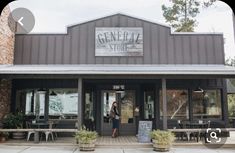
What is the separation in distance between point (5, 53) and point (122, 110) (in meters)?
5.60

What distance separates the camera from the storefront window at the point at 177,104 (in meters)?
12.2

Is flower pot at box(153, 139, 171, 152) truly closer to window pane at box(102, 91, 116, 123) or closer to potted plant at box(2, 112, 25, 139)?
window pane at box(102, 91, 116, 123)

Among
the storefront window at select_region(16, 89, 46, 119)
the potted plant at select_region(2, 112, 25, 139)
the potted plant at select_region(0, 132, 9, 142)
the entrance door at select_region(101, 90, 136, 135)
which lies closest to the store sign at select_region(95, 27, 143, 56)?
the entrance door at select_region(101, 90, 136, 135)

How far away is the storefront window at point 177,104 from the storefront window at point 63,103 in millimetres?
3931

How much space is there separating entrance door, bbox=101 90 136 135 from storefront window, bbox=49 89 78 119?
130 cm

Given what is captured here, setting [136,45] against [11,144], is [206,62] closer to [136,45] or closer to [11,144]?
[136,45]

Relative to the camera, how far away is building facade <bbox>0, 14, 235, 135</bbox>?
12.0 metres

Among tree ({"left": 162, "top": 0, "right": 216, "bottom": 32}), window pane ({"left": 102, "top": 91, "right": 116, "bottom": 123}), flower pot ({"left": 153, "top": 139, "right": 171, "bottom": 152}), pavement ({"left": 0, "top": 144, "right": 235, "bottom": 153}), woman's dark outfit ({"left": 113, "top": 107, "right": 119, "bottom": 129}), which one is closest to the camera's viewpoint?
pavement ({"left": 0, "top": 144, "right": 235, "bottom": 153})

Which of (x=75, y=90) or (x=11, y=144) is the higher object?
(x=75, y=90)

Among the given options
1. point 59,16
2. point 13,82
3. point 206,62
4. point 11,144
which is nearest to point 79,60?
point 13,82

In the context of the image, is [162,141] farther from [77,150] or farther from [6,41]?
[6,41]

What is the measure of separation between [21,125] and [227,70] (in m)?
8.23

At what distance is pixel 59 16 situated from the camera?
24.9 m

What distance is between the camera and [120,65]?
1188 cm
